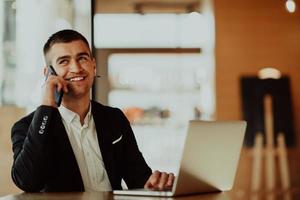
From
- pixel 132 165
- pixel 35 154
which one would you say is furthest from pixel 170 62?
pixel 35 154

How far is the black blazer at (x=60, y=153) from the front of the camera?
1945mm

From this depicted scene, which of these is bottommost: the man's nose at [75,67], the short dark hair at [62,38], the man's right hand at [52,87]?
the man's right hand at [52,87]

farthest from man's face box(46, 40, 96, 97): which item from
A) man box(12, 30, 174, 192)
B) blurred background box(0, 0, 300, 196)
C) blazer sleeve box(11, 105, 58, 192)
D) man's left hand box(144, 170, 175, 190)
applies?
blurred background box(0, 0, 300, 196)

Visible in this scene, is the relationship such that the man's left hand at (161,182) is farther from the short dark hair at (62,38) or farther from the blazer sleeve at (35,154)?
the short dark hair at (62,38)

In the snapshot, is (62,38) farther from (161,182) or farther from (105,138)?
(161,182)

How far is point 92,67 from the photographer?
224 cm

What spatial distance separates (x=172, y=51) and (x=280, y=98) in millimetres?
1690

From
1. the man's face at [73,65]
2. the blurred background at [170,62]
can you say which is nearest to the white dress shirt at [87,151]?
the man's face at [73,65]

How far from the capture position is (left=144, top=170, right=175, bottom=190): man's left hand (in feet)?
6.56

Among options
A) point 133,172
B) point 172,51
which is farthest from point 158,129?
point 133,172

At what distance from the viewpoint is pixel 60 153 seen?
80.8 inches

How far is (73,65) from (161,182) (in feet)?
1.84

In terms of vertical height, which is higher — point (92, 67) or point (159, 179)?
point (92, 67)

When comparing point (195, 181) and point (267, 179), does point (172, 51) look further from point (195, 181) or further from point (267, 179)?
point (195, 181)
